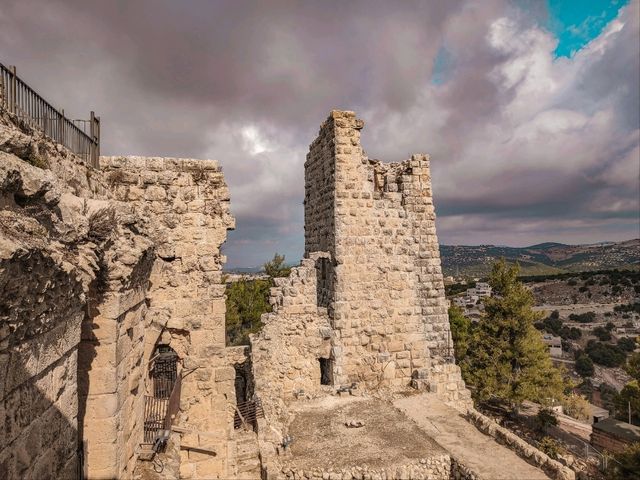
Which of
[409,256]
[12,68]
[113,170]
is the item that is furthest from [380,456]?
[12,68]

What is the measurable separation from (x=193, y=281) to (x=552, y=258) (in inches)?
7007

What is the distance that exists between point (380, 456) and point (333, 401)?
2509 millimetres

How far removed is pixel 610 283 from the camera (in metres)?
75.1

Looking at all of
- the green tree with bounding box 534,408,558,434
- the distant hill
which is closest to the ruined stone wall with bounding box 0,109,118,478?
the green tree with bounding box 534,408,558,434

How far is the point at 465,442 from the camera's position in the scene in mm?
7977

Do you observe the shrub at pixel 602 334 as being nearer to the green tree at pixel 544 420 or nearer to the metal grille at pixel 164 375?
the green tree at pixel 544 420

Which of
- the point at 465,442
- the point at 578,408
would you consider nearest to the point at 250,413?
the point at 465,442

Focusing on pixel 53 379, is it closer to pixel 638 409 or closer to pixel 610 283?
pixel 638 409

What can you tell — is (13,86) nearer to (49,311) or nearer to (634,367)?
(49,311)

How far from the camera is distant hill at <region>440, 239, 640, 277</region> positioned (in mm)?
122500

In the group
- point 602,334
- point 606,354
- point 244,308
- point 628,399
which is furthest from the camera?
point 602,334

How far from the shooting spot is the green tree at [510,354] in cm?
1744

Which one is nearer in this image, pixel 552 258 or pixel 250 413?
pixel 250 413

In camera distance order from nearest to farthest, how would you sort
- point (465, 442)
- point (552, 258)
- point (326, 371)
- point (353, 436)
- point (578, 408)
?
point (465, 442) → point (353, 436) → point (326, 371) → point (578, 408) → point (552, 258)
